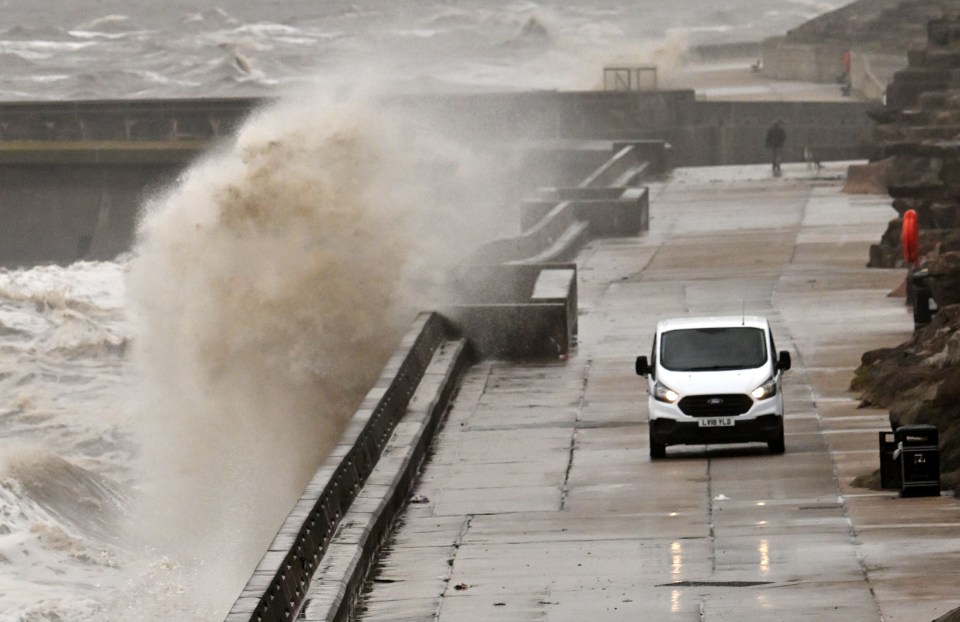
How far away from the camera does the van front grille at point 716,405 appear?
1856 centimetres

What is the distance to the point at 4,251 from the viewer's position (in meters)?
54.2

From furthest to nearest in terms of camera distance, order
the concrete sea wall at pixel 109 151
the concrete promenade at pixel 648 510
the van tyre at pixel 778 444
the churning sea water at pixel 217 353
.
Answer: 1. the concrete sea wall at pixel 109 151
2. the churning sea water at pixel 217 353
3. the van tyre at pixel 778 444
4. the concrete promenade at pixel 648 510

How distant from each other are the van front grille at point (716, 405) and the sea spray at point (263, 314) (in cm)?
532

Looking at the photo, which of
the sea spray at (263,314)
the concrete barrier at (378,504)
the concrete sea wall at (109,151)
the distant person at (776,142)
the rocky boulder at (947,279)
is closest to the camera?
the concrete barrier at (378,504)

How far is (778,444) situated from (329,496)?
16.0ft

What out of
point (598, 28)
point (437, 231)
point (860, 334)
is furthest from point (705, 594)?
point (598, 28)

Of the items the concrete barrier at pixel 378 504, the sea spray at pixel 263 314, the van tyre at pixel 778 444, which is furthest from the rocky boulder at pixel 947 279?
the sea spray at pixel 263 314

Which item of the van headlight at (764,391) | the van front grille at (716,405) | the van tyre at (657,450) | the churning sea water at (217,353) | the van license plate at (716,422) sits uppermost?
the van headlight at (764,391)

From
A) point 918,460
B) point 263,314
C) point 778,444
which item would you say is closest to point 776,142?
point 263,314

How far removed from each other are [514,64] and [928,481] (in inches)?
4131

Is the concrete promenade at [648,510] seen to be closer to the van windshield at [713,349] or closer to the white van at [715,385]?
the white van at [715,385]

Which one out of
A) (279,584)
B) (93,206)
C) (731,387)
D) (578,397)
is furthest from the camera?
(93,206)

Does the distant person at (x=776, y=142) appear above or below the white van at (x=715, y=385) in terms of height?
below

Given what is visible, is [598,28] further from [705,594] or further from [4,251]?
[705,594]
